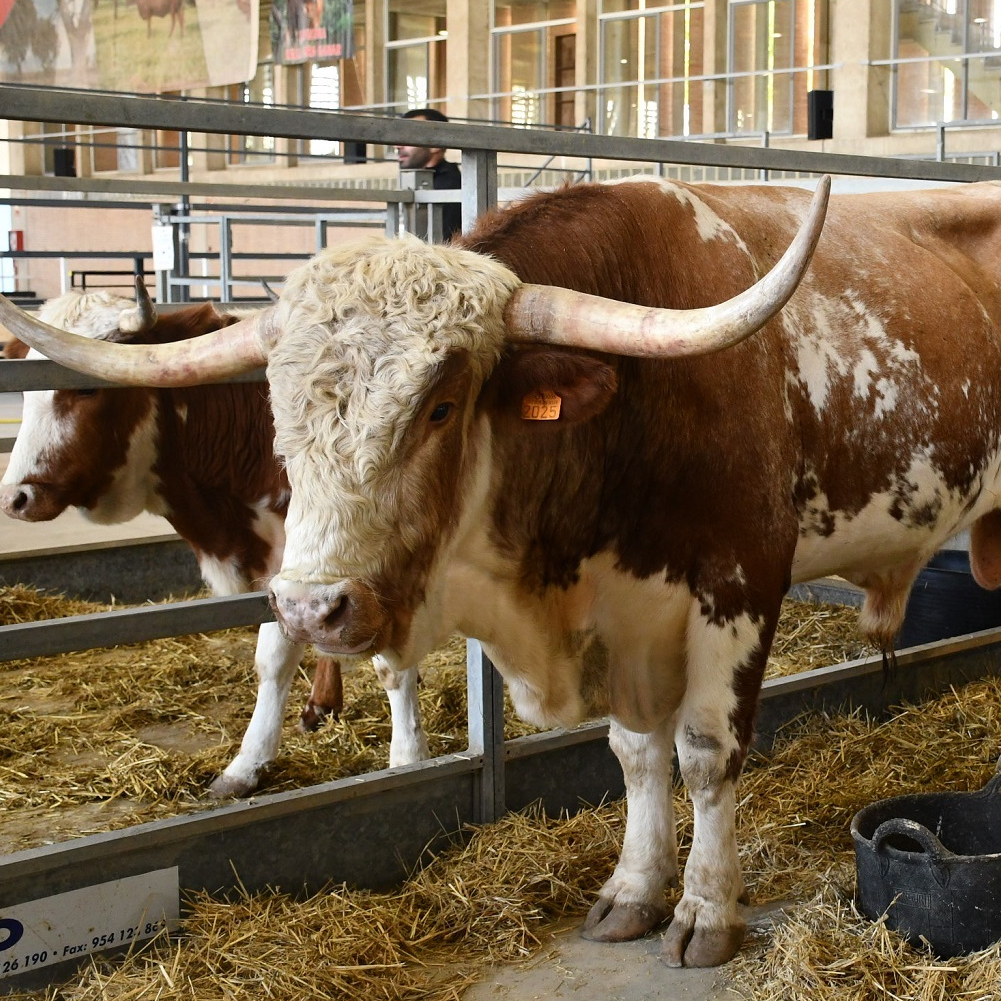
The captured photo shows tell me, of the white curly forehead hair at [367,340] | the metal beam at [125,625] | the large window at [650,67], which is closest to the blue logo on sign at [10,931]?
the metal beam at [125,625]

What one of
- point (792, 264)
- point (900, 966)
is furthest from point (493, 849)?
point (792, 264)

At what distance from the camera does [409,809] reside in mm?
3264

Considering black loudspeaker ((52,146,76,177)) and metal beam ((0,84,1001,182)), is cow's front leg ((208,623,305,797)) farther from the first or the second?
black loudspeaker ((52,146,76,177))

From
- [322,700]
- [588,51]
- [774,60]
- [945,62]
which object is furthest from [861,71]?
[322,700]

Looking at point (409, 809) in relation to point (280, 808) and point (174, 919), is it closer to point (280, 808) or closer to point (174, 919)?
point (280, 808)

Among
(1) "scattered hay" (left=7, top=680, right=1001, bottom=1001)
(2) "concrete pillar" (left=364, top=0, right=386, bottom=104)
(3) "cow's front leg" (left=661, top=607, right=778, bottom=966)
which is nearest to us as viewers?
(1) "scattered hay" (left=7, top=680, right=1001, bottom=1001)

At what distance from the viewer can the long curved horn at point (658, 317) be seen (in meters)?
2.12

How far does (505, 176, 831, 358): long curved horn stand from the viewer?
2121 millimetres

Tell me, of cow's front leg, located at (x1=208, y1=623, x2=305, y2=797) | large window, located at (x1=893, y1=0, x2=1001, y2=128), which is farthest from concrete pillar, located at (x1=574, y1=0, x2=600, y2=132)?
cow's front leg, located at (x1=208, y1=623, x2=305, y2=797)

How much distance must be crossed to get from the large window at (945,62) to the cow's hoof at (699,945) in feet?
40.7

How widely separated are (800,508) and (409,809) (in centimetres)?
116

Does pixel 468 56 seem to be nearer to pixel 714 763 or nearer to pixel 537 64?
pixel 537 64

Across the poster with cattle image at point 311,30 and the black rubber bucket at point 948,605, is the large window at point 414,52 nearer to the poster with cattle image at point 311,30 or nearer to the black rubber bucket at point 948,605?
the poster with cattle image at point 311,30

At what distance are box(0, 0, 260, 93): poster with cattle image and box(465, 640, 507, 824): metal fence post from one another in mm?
13708
